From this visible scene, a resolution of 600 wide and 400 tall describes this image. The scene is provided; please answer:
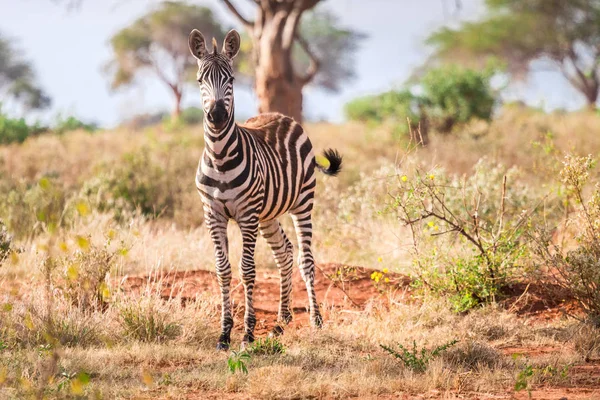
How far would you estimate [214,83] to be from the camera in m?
6.29

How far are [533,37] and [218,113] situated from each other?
105 feet

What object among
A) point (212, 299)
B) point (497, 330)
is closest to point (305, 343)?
point (212, 299)

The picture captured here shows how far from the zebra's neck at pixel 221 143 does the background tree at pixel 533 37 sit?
97.2ft

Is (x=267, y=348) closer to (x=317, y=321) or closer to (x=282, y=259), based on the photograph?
(x=317, y=321)

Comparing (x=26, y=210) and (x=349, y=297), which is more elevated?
(x=26, y=210)

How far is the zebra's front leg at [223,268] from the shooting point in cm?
661

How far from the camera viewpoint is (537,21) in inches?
1352

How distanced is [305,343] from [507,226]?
9.00 feet

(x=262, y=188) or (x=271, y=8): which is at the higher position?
(x=271, y=8)

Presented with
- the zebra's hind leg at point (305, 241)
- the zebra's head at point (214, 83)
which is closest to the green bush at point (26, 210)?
the zebra's hind leg at point (305, 241)

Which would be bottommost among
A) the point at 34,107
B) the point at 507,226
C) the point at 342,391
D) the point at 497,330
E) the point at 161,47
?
the point at 342,391

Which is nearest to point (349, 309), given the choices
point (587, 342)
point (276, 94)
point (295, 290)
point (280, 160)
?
point (295, 290)

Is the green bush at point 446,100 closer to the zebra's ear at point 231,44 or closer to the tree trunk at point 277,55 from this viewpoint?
the tree trunk at point 277,55

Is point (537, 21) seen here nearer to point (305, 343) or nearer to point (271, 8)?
point (271, 8)
